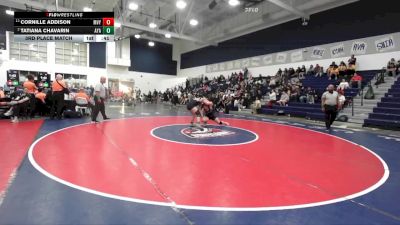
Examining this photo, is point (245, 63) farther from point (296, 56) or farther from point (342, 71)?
point (342, 71)

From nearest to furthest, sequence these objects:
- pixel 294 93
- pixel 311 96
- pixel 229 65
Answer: pixel 311 96 < pixel 294 93 < pixel 229 65

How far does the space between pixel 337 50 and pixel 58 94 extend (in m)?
15.4

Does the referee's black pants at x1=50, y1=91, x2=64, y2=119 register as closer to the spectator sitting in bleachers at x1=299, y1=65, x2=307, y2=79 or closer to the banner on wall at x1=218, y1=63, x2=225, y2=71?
the spectator sitting in bleachers at x1=299, y1=65, x2=307, y2=79

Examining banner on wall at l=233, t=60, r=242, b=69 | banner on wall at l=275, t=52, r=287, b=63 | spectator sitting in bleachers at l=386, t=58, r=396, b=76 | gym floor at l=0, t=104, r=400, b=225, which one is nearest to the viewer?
gym floor at l=0, t=104, r=400, b=225

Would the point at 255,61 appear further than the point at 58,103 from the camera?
Yes

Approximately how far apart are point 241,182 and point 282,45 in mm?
18020

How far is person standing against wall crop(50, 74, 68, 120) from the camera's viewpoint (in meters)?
9.64

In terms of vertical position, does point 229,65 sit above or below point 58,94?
above

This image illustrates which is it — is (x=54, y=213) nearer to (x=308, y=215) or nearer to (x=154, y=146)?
(x=308, y=215)

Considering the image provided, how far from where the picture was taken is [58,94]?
9.75 metres
